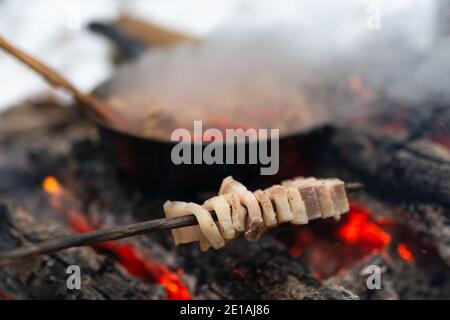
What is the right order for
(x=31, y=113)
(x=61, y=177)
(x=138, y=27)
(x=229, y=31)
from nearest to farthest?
(x=61, y=177) < (x=229, y=31) < (x=31, y=113) < (x=138, y=27)

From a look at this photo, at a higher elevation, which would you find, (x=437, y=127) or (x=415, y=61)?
(x=415, y=61)

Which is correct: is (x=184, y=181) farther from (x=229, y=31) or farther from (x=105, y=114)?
(x=229, y=31)

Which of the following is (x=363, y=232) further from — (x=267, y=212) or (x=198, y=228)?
(x=198, y=228)

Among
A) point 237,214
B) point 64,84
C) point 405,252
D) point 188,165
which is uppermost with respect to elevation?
point 64,84

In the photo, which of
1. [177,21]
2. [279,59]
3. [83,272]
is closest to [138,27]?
[177,21]

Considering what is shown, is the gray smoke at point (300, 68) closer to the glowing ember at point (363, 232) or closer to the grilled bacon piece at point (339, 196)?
the glowing ember at point (363, 232)

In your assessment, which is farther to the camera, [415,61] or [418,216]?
[415,61]

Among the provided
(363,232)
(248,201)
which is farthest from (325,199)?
(363,232)

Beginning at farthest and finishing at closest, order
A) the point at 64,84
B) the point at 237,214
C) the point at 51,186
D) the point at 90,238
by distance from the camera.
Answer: the point at 51,186
the point at 64,84
the point at 237,214
the point at 90,238
